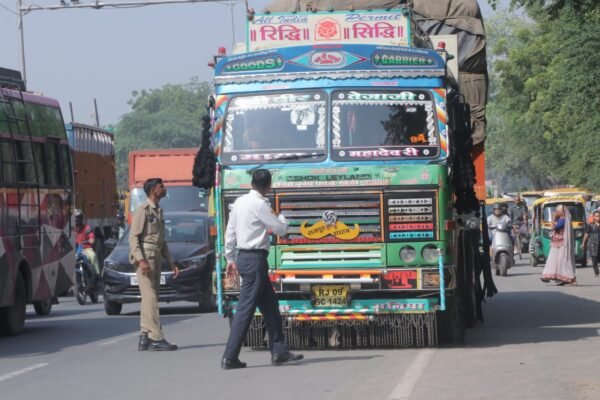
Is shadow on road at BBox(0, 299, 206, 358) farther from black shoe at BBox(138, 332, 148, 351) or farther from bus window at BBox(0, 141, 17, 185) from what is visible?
bus window at BBox(0, 141, 17, 185)

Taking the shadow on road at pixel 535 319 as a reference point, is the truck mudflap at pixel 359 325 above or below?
above

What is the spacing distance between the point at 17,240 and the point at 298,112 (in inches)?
222

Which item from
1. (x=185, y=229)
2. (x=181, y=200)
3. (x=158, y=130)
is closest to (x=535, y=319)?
(x=185, y=229)

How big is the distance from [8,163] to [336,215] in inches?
232

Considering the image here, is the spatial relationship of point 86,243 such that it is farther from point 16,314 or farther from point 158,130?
point 158,130

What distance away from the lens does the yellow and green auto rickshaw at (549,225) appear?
4284 centimetres

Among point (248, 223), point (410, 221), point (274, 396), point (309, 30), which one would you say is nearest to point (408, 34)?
point (309, 30)

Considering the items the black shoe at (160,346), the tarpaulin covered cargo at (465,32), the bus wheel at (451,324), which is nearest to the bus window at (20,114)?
the tarpaulin covered cargo at (465,32)

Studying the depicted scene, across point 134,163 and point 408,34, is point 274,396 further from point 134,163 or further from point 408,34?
point 134,163

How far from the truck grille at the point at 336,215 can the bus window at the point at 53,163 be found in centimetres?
711

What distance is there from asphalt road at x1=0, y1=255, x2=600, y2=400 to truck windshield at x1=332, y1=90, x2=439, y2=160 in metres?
2.08

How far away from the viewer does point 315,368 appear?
42.4ft

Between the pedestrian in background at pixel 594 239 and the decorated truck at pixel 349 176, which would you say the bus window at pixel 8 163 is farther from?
the pedestrian in background at pixel 594 239

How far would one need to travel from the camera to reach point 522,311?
2108cm
